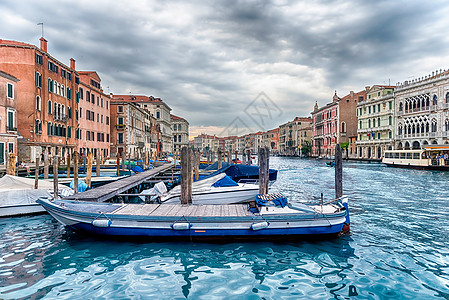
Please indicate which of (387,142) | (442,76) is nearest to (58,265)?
(442,76)

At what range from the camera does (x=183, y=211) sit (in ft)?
24.8

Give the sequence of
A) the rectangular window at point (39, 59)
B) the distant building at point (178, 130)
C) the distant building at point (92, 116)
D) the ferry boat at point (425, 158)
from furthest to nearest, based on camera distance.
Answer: the distant building at point (178, 130)
the distant building at point (92, 116)
the ferry boat at point (425, 158)
the rectangular window at point (39, 59)

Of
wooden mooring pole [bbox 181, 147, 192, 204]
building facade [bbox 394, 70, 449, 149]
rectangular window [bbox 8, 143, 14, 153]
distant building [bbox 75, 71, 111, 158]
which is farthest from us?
building facade [bbox 394, 70, 449, 149]

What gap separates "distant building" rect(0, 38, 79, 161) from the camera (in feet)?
70.3

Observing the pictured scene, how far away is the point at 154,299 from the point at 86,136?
29873 mm

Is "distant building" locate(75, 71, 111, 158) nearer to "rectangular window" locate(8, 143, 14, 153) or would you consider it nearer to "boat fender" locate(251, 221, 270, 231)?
"rectangular window" locate(8, 143, 14, 153)

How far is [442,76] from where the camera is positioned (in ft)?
116

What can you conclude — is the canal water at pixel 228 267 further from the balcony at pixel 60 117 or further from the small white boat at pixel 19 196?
the balcony at pixel 60 117

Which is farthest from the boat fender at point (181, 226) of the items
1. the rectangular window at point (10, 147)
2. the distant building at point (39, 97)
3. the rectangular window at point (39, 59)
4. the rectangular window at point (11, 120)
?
the rectangular window at point (39, 59)

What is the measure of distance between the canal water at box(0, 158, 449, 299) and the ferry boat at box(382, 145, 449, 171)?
25667 mm

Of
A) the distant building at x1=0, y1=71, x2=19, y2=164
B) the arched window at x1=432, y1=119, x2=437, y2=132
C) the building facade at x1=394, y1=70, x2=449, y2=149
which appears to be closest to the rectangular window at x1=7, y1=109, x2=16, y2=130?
the distant building at x1=0, y1=71, x2=19, y2=164

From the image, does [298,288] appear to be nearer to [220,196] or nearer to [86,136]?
[220,196]

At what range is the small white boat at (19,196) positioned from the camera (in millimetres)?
9414

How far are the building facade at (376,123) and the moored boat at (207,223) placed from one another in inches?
1787
